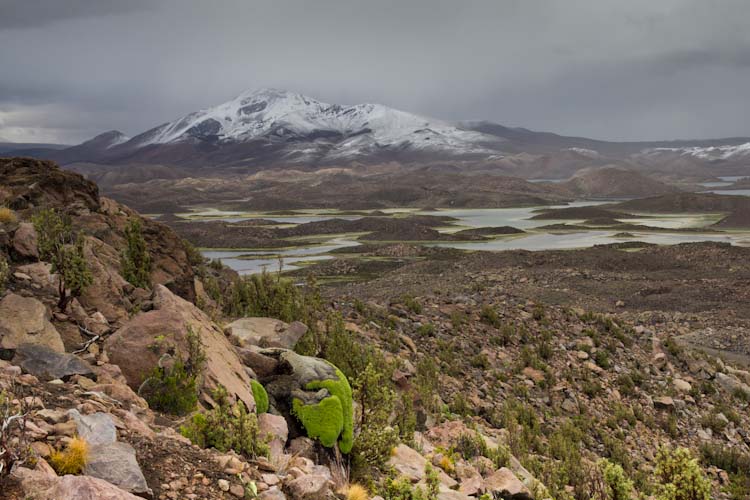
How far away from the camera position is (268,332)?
10297 millimetres

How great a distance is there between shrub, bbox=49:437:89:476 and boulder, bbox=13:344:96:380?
168 cm

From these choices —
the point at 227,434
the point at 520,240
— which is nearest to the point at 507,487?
the point at 227,434

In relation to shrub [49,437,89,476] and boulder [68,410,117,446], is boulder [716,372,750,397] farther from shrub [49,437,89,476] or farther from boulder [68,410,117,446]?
shrub [49,437,89,476]

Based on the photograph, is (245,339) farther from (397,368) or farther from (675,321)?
(675,321)

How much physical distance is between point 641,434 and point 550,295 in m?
19.1

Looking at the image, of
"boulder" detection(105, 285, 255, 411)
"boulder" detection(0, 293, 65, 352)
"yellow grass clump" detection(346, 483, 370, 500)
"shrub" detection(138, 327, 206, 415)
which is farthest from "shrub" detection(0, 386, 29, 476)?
"yellow grass clump" detection(346, 483, 370, 500)

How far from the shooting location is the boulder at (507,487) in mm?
7027

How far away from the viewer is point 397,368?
11.8m

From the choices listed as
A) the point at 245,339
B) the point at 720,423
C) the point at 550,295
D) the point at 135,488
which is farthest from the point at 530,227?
the point at 135,488

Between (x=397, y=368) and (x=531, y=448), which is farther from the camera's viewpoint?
(x=397, y=368)

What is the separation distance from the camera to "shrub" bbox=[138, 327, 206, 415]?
5.79m

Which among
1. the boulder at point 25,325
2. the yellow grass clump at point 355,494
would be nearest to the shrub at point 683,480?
the yellow grass clump at point 355,494

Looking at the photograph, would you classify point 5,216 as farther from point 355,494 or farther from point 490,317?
point 490,317

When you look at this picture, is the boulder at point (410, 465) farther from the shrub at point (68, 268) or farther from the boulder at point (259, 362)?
the shrub at point (68, 268)
